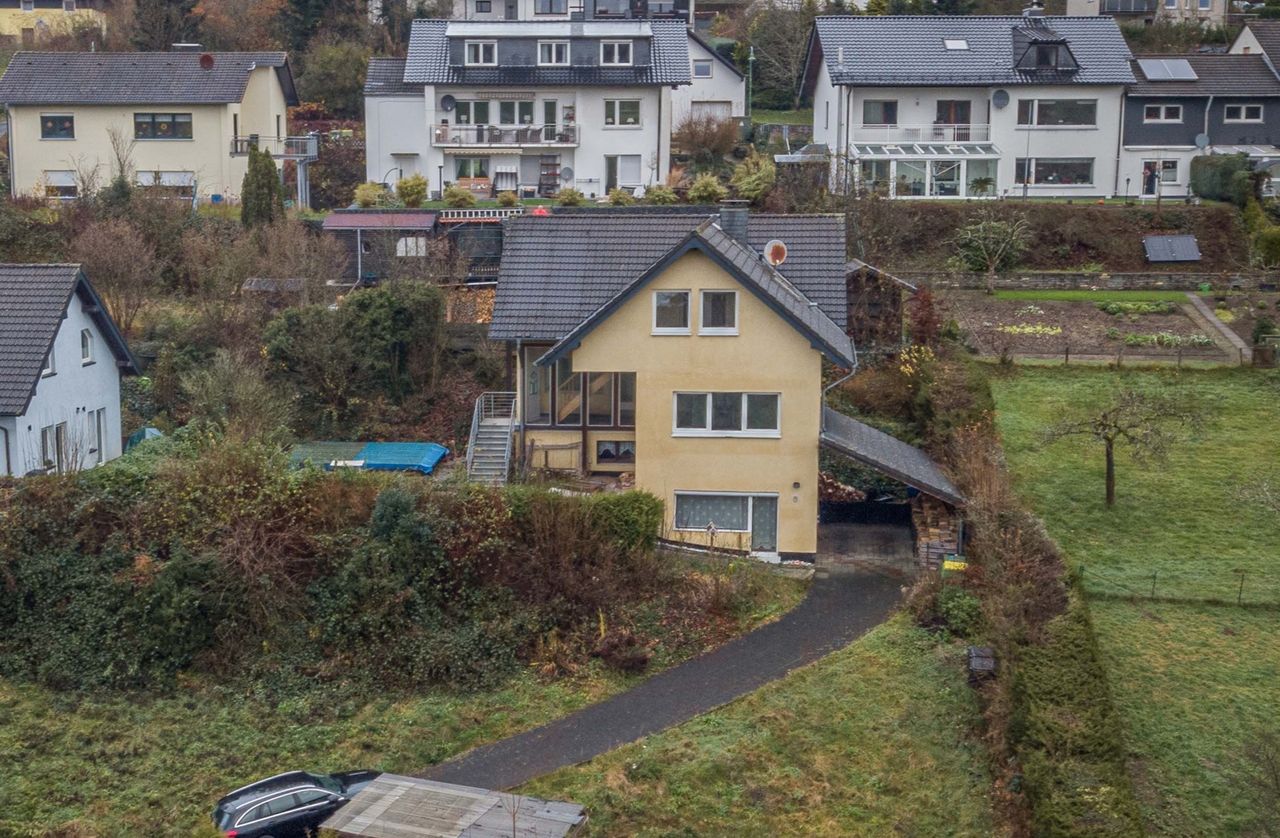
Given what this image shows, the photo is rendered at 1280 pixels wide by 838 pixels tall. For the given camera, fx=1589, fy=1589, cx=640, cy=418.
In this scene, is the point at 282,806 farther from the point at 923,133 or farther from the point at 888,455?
the point at 923,133

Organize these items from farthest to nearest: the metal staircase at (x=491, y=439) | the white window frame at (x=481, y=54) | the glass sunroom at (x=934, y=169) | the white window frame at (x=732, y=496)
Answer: the white window frame at (x=481, y=54)
the glass sunroom at (x=934, y=169)
the metal staircase at (x=491, y=439)
the white window frame at (x=732, y=496)

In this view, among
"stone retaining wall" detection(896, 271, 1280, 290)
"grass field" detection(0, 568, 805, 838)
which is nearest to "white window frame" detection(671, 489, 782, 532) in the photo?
"grass field" detection(0, 568, 805, 838)

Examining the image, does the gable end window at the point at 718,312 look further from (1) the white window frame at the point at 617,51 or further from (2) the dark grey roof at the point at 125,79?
(2) the dark grey roof at the point at 125,79

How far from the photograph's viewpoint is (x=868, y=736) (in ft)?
68.3

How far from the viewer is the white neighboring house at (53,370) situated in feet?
89.3

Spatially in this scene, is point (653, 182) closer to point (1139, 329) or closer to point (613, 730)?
point (1139, 329)

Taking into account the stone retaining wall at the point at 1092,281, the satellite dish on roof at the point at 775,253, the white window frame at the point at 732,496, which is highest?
the satellite dish on roof at the point at 775,253

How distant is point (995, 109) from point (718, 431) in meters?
26.8

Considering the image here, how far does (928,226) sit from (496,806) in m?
30.7

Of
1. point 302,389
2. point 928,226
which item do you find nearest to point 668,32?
point 928,226

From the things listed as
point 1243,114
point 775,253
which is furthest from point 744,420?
point 1243,114

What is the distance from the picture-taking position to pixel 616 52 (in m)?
51.9

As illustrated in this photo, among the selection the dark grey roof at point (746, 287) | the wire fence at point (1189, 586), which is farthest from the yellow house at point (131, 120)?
the wire fence at point (1189, 586)

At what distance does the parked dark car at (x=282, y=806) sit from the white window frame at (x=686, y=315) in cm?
1063
